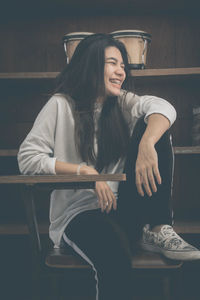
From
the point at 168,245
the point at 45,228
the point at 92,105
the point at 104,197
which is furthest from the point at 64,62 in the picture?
the point at 168,245

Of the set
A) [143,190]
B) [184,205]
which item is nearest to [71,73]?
[143,190]

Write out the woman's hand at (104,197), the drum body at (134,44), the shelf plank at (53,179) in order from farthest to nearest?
the drum body at (134,44) < the woman's hand at (104,197) < the shelf plank at (53,179)

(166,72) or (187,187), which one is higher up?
(166,72)

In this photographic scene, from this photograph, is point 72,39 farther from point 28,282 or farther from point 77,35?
point 28,282

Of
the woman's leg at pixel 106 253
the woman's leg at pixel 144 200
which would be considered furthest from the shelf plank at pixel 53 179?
the woman's leg at pixel 144 200

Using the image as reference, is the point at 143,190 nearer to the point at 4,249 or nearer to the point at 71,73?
the point at 71,73

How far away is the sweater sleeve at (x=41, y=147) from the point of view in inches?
54.5

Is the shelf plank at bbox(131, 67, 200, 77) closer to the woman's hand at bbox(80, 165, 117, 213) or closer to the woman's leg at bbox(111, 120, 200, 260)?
the woman's leg at bbox(111, 120, 200, 260)

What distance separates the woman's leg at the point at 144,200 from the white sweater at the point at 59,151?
12 cm

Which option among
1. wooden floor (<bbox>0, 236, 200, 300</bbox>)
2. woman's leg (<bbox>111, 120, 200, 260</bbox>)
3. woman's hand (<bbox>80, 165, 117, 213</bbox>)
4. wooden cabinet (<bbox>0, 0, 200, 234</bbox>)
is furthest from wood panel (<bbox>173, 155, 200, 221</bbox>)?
woman's hand (<bbox>80, 165, 117, 213</bbox>)

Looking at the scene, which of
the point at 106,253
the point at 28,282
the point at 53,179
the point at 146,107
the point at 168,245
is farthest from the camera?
the point at 28,282

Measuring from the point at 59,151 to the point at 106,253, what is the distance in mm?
497

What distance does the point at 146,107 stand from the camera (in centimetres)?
158

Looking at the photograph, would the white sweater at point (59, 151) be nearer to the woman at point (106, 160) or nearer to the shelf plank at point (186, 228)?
A: the woman at point (106, 160)
